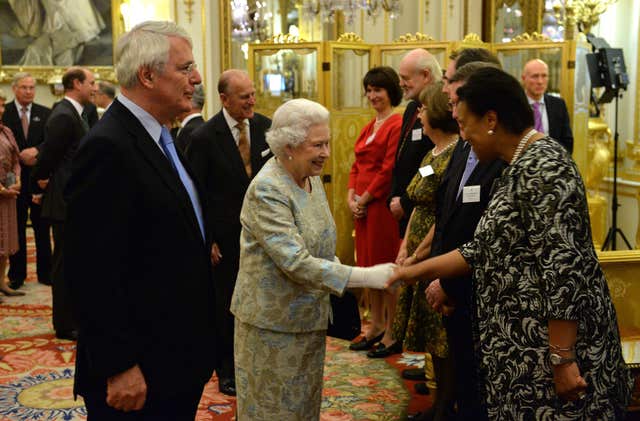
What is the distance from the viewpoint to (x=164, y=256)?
6.86 ft

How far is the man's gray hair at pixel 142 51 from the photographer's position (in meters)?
2.11

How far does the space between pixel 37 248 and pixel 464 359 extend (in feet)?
17.9

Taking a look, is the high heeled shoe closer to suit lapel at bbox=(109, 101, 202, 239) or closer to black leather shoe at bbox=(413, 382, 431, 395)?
black leather shoe at bbox=(413, 382, 431, 395)

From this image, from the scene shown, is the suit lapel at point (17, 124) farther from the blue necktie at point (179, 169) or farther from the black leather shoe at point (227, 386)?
the blue necktie at point (179, 169)

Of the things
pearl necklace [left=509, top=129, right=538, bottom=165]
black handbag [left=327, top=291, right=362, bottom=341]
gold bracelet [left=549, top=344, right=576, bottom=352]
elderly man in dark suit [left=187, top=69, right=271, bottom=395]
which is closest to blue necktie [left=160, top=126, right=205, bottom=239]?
black handbag [left=327, top=291, right=362, bottom=341]

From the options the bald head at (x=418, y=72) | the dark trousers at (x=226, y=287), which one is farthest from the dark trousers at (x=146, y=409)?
the bald head at (x=418, y=72)

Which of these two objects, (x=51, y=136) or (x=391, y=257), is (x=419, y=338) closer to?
(x=391, y=257)

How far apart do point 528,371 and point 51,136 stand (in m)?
4.22

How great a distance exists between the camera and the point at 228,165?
4250 mm

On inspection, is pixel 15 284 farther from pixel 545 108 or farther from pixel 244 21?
pixel 545 108

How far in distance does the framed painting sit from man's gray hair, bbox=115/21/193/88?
9.48 metres

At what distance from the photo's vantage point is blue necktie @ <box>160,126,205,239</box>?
225 cm

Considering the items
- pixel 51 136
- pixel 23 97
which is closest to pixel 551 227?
pixel 51 136

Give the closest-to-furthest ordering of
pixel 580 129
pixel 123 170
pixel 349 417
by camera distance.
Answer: pixel 123 170, pixel 349 417, pixel 580 129
